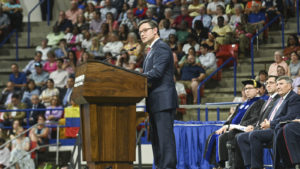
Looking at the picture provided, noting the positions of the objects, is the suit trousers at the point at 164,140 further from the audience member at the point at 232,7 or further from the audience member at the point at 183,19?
the audience member at the point at 183,19

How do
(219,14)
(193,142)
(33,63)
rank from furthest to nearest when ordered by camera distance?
(33,63) → (219,14) → (193,142)

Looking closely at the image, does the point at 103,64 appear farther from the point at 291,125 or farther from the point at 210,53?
the point at 210,53

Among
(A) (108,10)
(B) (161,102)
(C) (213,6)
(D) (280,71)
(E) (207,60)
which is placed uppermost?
(A) (108,10)

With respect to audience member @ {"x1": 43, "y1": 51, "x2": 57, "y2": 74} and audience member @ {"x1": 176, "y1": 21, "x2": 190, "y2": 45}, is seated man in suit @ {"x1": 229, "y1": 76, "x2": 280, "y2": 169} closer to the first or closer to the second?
audience member @ {"x1": 176, "y1": 21, "x2": 190, "y2": 45}

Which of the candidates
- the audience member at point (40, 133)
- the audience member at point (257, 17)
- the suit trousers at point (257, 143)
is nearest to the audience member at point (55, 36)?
the audience member at point (40, 133)

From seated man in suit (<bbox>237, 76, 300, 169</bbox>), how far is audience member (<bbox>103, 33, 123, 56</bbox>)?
800 cm

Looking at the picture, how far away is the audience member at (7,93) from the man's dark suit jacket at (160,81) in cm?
949

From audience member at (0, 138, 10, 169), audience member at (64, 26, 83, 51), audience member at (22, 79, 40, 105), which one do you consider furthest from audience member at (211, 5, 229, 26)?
audience member at (0, 138, 10, 169)

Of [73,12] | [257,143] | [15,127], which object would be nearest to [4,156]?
[15,127]

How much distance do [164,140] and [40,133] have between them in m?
8.00

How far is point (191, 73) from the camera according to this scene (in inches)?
531

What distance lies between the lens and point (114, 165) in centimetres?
583

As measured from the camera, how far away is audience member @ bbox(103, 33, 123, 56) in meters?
15.6

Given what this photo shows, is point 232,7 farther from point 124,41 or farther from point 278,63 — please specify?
point 278,63
